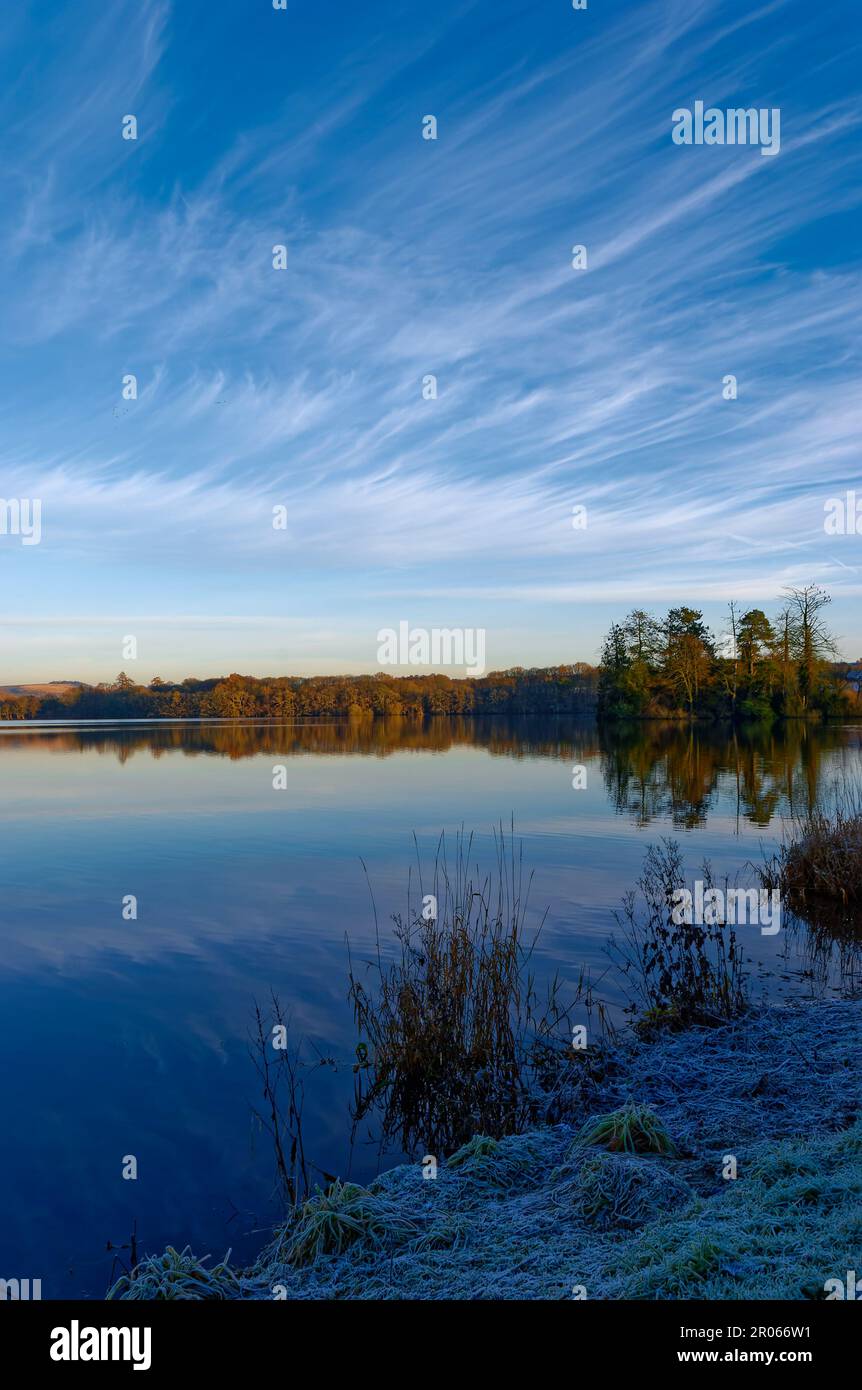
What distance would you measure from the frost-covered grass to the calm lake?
0.95 metres

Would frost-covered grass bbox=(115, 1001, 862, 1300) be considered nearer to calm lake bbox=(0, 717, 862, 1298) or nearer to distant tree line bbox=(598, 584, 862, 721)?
calm lake bbox=(0, 717, 862, 1298)

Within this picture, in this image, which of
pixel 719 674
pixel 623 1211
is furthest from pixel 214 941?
pixel 719 674

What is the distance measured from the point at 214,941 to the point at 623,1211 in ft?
32.0

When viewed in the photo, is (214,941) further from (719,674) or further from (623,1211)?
(719,674)

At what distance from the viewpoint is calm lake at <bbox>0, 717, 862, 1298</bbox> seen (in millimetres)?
6918

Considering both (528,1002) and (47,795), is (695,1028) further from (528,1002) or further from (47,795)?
(47,795)

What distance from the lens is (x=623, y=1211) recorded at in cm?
562

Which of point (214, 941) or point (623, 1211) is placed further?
point (214, 941)

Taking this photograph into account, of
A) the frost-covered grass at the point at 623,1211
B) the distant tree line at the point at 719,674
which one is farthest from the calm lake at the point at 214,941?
the distant tree line at the point at 719,674

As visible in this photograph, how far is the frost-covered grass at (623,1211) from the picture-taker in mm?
4672

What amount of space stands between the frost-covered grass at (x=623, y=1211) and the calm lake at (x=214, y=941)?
0.95 m

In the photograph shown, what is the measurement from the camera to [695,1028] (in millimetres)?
9602
